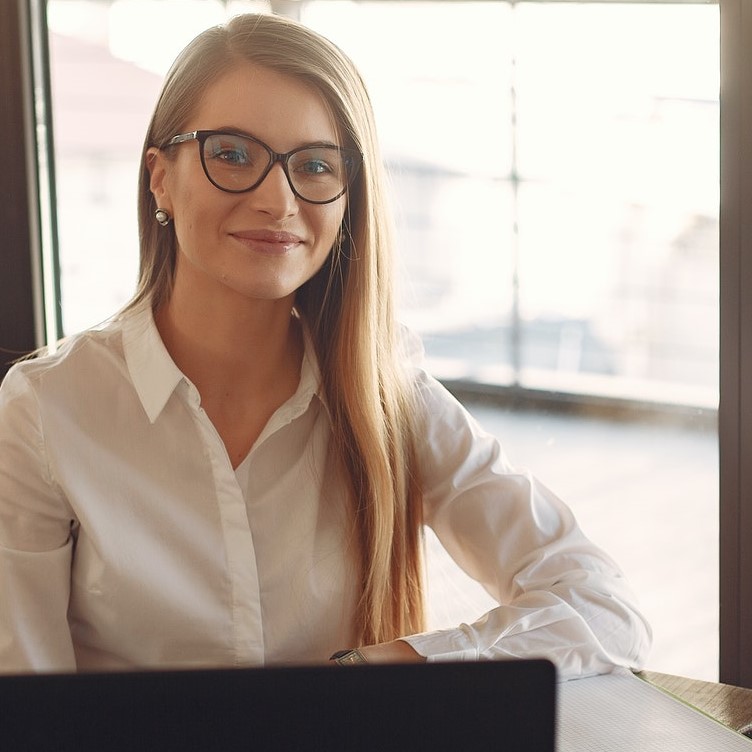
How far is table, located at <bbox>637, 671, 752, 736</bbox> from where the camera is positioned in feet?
3.94

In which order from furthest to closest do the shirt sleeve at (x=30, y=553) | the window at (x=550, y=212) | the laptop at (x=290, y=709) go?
the window at (x=550, y=212)
the shirt sleeve at (x=30, y=553)
the laptop at (x=290, y=709)

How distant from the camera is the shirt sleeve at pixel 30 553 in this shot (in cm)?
130

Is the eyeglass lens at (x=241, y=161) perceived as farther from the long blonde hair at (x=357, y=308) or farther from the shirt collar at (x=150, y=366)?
the shirt collar at (x=150, y=366)

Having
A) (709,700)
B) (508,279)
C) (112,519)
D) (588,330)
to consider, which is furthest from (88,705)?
(588,330)

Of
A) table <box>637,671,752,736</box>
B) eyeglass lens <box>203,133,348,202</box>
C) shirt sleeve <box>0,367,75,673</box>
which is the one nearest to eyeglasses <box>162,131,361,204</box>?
eyeglass lens <box>203,133,348,202</box>

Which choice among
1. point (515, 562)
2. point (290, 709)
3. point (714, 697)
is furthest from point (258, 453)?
point (290, 709)

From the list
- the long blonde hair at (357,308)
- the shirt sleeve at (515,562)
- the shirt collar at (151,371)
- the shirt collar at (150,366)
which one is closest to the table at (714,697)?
the shirt sleeve at (515,562)

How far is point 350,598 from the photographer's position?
1.46m

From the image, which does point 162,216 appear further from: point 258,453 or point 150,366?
point 258,453

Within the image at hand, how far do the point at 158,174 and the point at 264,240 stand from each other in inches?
7.9

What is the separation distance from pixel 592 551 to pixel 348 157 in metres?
0.62

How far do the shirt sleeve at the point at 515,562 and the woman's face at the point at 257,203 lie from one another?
1.03ft

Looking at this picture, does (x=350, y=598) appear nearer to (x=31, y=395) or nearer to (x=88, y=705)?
(x=31, y=395)

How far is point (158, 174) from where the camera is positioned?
144 cm
